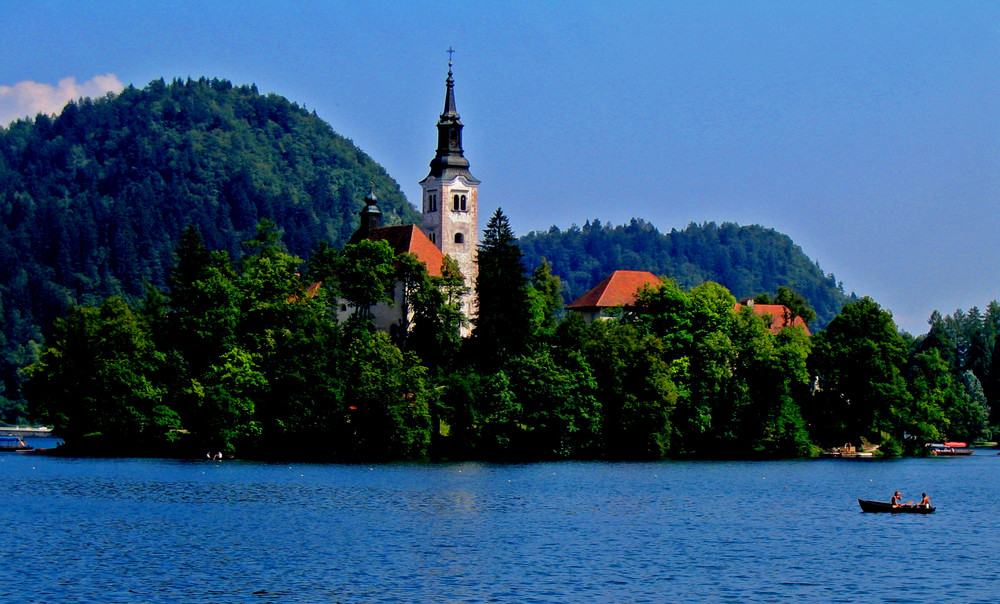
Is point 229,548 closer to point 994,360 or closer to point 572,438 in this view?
point 572,438

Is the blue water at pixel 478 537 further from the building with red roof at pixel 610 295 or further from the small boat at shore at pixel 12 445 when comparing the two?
the building with red roof at pixel 610 295

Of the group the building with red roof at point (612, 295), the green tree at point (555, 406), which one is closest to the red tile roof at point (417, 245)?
the green tree at point (555, 406)

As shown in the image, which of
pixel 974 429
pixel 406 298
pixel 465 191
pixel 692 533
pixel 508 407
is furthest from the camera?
pixel 974 429

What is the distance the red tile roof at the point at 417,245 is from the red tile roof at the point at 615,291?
88.1ft

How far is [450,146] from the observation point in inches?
4665

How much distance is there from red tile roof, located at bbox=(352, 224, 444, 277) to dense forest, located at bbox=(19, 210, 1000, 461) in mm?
6548

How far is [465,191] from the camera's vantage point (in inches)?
4658

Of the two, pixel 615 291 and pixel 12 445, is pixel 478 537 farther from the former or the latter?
pixel 615 291

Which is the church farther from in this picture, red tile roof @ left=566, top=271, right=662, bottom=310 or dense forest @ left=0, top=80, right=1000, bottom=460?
red tile roof @ left=566, top=271, right=662, bottom=310

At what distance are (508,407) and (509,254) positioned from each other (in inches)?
519

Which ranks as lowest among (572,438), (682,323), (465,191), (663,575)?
(663,575)

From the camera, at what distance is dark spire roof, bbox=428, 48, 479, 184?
116625mm

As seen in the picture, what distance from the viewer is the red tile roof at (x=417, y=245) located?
108 meters

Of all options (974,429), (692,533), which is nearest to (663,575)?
(692,533)
